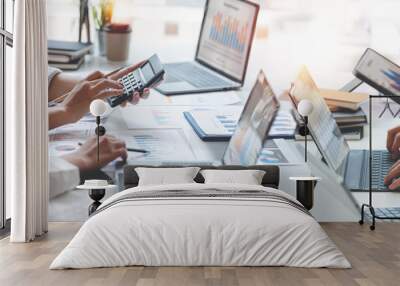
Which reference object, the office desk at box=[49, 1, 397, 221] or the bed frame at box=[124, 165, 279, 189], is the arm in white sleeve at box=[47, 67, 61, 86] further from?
the bed frame at box=[124, 165, 279, 189]

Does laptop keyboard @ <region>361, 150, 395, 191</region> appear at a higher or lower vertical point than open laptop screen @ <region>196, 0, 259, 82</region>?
lower

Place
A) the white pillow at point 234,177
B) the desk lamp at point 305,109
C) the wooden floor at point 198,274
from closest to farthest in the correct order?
the wooden floor at point 198,274
the white pillow at point 234,177
the desk lamp at point 305,109

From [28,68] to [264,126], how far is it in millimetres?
2934

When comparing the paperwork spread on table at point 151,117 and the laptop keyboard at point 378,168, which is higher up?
the paperwork spread on table at point 151,117

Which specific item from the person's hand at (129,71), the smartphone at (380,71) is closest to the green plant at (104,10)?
the person's hand at (129,71)

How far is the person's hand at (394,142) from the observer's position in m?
7.73

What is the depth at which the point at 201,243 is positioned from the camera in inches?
189

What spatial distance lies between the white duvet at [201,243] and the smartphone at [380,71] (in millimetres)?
3461

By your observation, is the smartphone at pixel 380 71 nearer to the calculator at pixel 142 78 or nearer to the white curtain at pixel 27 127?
the calculator at pixel 142 78

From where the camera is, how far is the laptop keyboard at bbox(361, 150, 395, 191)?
771cm

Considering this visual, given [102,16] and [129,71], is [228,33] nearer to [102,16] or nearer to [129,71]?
[129,71]

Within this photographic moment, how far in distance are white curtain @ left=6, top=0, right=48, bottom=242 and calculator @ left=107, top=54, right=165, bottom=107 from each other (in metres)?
1.33

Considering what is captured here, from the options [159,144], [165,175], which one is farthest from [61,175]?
[165,175]

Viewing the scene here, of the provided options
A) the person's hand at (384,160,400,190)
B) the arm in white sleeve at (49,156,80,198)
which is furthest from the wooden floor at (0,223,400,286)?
the person's hand at (384,160,400,190)
